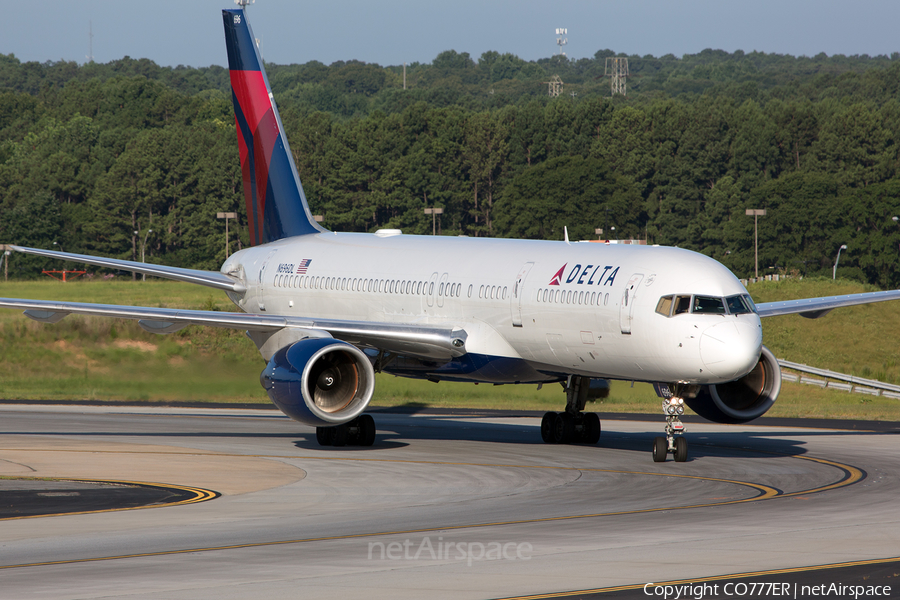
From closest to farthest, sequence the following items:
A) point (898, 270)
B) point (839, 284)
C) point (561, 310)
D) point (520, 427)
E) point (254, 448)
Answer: point (561, 310) < point (254, 448) < point (520, 427) < point (839, 284) < point (898, 270)

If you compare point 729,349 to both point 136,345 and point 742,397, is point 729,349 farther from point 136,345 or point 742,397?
point 136,345

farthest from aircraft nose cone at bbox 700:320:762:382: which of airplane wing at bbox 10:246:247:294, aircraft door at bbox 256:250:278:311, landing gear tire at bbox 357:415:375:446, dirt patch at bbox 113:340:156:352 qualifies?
dirt patch at bbox 113:340:156:352

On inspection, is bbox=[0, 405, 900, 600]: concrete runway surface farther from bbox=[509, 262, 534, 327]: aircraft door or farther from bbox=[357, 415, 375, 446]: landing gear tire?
bbox=[509, 262, 534, 327]: aircraft door

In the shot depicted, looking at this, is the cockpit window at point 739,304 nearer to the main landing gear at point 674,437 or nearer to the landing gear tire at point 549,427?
the main landing gear at point 674,437

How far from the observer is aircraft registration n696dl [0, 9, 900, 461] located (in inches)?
1053

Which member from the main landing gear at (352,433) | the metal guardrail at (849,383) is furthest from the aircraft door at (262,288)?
the metal guardrail at (849,383)

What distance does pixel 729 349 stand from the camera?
25688 millimetres

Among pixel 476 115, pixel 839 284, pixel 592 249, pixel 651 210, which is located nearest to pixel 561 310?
pixel 592 249

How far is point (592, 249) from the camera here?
30.1 m

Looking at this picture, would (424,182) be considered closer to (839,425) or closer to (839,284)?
(839,284)

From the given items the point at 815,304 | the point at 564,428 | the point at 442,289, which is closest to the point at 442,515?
the point at 564,428

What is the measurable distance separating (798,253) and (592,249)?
130m

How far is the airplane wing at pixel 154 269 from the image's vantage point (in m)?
33.8

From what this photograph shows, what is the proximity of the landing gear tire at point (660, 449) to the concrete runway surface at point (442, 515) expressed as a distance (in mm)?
349
